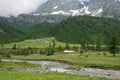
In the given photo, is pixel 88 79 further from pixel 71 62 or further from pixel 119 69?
pixel 71 62

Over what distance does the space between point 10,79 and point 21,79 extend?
9.72 feet

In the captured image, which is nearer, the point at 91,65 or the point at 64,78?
the point at 64,78

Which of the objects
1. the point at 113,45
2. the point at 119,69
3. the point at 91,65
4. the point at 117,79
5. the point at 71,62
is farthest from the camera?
the point at 113,45

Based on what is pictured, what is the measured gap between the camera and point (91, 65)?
Answer: 403ft

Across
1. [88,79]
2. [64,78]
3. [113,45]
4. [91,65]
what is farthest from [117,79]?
[113,45]

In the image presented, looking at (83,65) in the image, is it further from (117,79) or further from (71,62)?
(117,79)

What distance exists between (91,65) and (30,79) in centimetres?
5603

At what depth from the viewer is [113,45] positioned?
16238cm

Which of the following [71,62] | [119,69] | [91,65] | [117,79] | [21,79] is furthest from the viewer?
[71,62]

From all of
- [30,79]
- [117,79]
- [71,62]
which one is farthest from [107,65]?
[30,79]

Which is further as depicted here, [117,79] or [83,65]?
[83,65]

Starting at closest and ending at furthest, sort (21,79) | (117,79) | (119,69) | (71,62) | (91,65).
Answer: (21,79), (117,79), (119,69), (91,65), (71,62)

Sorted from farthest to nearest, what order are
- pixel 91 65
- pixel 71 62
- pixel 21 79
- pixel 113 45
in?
1. pixel 113 45
2. pixel 71 62
3. pixel 91 65
4. pixel 21 79

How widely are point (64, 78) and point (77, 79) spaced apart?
12.9 ft
